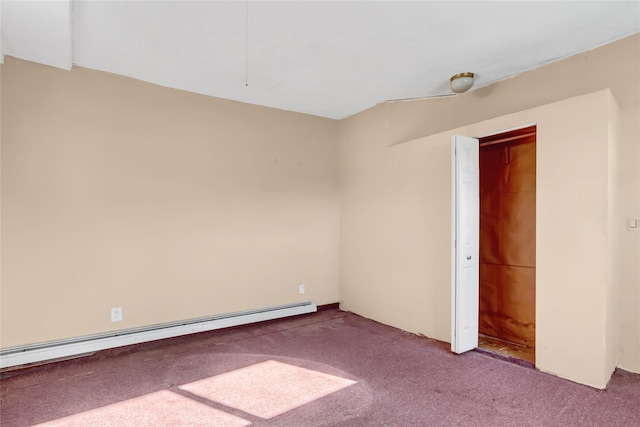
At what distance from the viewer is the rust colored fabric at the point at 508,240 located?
3.42 meters

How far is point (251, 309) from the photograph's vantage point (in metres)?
4.01

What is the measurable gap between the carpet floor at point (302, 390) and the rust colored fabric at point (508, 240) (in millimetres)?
773

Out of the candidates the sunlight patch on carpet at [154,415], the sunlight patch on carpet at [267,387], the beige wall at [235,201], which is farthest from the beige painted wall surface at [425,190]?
the sunlight patch on carpet at [154,415]

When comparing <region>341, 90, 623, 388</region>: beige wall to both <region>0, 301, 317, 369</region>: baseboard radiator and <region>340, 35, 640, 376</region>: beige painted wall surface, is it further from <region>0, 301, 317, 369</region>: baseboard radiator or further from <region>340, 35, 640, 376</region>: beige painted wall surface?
<region>0, 301, 317, 369</region>: baseboard radiator

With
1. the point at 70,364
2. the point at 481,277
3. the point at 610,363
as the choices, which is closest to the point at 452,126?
the point at 481,277

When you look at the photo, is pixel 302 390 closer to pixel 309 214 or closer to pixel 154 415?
pixel 154 415

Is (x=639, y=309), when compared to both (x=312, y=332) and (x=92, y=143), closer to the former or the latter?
(x=312, y=332)

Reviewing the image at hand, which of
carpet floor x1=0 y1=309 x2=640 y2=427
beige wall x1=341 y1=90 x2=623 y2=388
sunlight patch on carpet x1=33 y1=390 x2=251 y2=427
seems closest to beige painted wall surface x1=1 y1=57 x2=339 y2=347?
carpet floor x1=0 y1=309 x2=640 y2=427

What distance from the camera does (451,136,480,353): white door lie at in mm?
3027

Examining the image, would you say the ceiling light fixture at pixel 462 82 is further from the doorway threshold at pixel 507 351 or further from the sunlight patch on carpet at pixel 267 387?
the sunlight patch on carpet at pixel 267 387

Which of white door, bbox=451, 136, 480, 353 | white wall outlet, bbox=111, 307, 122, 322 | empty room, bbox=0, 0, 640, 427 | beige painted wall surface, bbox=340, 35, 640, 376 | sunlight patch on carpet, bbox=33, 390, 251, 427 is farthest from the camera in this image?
white wall outlet, bbox=111, 307, 122, 322

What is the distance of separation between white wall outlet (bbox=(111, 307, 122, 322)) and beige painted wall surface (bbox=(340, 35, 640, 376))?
2628 mm

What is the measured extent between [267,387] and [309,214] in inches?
93.1

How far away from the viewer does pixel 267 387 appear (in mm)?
2525
